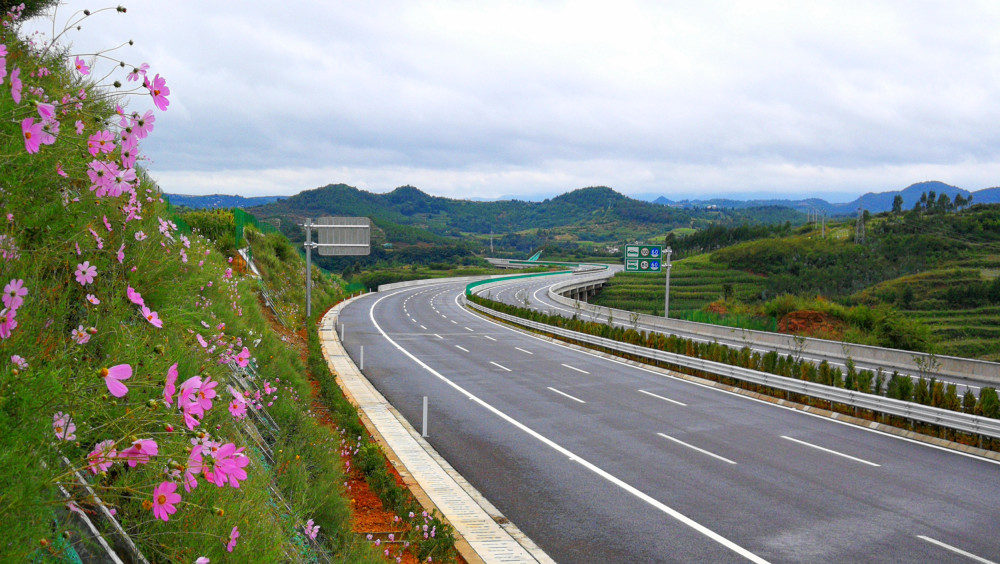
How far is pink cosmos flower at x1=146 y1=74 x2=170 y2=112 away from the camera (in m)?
3.37

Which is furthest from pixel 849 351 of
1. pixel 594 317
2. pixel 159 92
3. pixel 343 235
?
pixel 159 92

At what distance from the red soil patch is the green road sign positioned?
11084mm

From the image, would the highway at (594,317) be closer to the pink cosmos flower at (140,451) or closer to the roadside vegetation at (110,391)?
the roadside vegetation at (110,391)

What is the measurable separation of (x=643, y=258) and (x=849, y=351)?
53.8ft

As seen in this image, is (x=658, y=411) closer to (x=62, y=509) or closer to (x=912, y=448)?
(x=912, y=448)

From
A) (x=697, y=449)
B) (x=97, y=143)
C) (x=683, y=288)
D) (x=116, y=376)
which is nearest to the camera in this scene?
(x=116, y=376)

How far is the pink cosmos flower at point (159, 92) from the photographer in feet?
11.1

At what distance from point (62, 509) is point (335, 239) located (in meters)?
35.6

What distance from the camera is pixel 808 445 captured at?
1402 cm

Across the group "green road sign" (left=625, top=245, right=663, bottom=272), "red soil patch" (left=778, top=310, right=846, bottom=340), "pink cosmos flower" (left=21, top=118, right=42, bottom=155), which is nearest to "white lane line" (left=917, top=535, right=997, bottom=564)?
"pink cosmos flower" (left=21, top=118, right=42, bottom=155)

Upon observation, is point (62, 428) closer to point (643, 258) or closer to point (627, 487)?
point (627, 487)

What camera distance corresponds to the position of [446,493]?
1077 centimetres

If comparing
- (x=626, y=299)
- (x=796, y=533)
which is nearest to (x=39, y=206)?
(x=796, y=533)

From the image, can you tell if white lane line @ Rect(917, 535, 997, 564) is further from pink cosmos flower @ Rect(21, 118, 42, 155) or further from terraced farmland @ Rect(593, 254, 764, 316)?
terraced farmland @ Rect(593, 254, 764, 316)
